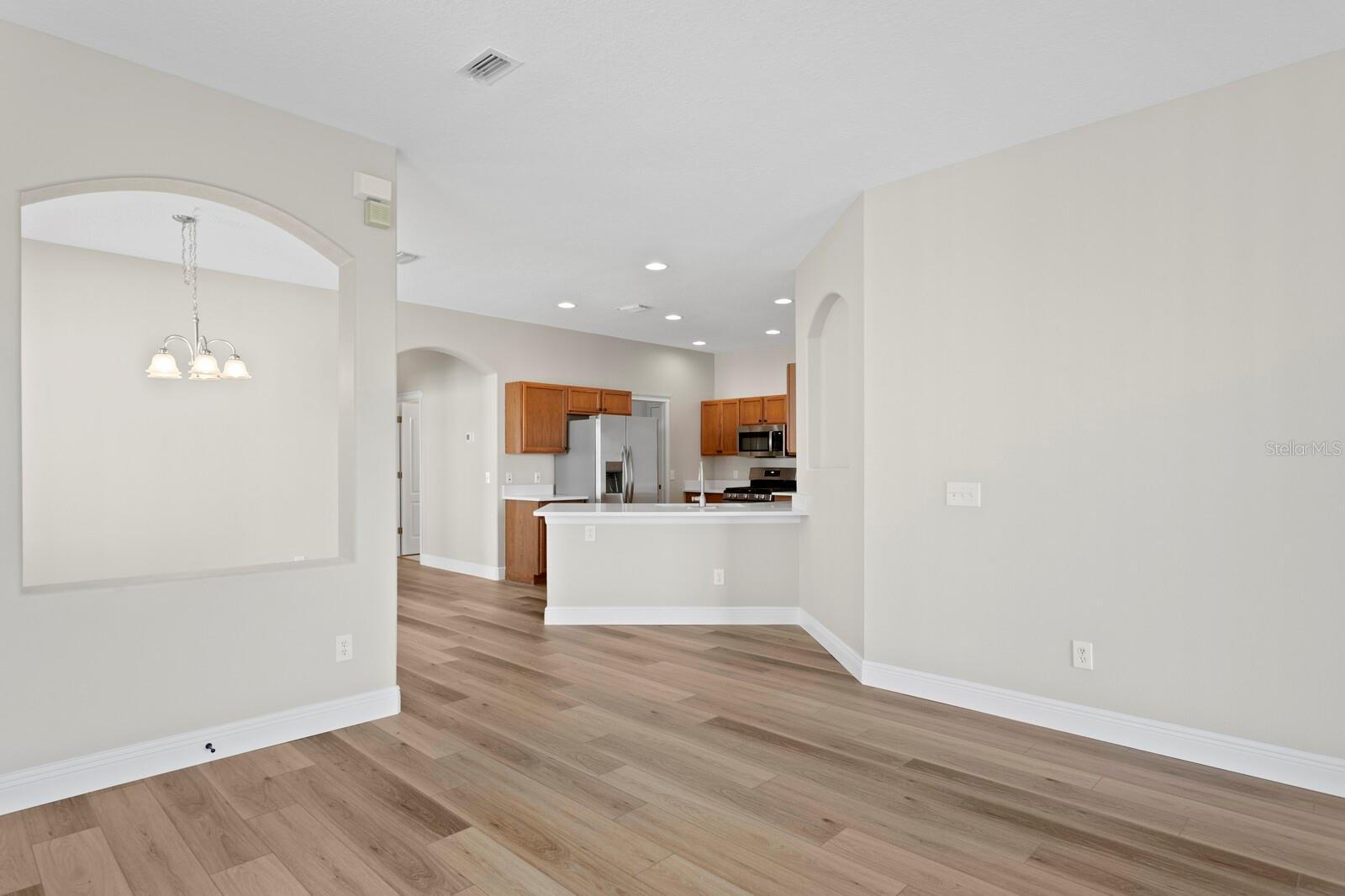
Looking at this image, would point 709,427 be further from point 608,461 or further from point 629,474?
point 608,461

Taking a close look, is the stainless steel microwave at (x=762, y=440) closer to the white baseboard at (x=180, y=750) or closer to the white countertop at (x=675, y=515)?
the white countertop at (x=675, y=515)

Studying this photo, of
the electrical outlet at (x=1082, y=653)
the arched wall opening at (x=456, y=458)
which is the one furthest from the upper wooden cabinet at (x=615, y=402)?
the electrical outlet at (x=1082, y=653)

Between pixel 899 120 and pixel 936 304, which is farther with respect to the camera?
pixel 936 304

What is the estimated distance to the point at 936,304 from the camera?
3.70 meters

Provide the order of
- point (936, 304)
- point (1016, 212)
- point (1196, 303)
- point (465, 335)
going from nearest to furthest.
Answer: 1. point (1196, 303)
2. point (1016, 212)
3. point (936, 304)
4. point (465, 335)

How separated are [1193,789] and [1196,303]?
6.35 feet

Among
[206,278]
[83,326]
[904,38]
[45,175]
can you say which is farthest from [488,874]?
[206,278]

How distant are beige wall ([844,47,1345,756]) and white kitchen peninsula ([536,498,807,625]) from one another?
1491 millimetres

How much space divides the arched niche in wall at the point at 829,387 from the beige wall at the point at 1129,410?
0.80m

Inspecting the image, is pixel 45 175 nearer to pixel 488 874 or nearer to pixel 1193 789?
pixel 488 874

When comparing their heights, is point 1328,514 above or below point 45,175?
below

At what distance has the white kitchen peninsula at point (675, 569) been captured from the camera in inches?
212

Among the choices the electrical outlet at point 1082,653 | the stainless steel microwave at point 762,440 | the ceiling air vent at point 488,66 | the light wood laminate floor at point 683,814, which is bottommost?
the light wood laminate floor at point 683,814

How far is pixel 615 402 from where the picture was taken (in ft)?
27.2
